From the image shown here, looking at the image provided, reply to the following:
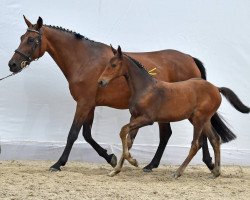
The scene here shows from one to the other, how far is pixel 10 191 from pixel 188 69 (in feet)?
11.4

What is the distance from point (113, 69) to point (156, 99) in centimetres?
62

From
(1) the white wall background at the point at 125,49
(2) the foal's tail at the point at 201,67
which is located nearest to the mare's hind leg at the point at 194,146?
(2) the foal's tail at the point at 201,67

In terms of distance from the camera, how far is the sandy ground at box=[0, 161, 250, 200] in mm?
5855

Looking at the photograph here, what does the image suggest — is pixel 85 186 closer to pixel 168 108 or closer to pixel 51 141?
pixel 168 108

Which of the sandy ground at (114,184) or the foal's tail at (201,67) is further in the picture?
the foal's tail at (201,67)

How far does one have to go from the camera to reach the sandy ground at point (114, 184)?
586 centimetres

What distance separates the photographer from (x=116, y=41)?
9055 millimetres

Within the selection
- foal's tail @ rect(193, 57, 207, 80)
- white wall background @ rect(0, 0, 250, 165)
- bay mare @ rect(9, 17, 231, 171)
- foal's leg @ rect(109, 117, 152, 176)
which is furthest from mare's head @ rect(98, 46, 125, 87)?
white wall background @ rect(0, 0, 250, 165)

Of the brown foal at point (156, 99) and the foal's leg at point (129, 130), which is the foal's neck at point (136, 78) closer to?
the brown foal at point (156, 99)

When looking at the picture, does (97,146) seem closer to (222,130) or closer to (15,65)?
(15,65)

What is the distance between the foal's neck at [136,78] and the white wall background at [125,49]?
211cm

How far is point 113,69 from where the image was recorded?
22.3ft

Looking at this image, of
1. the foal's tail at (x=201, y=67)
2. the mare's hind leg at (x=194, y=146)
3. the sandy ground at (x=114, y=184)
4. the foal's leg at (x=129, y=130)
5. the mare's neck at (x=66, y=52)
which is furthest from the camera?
the foal's tail at (x=201, y=67)

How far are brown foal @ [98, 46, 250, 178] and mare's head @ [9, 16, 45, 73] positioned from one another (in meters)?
1.11
